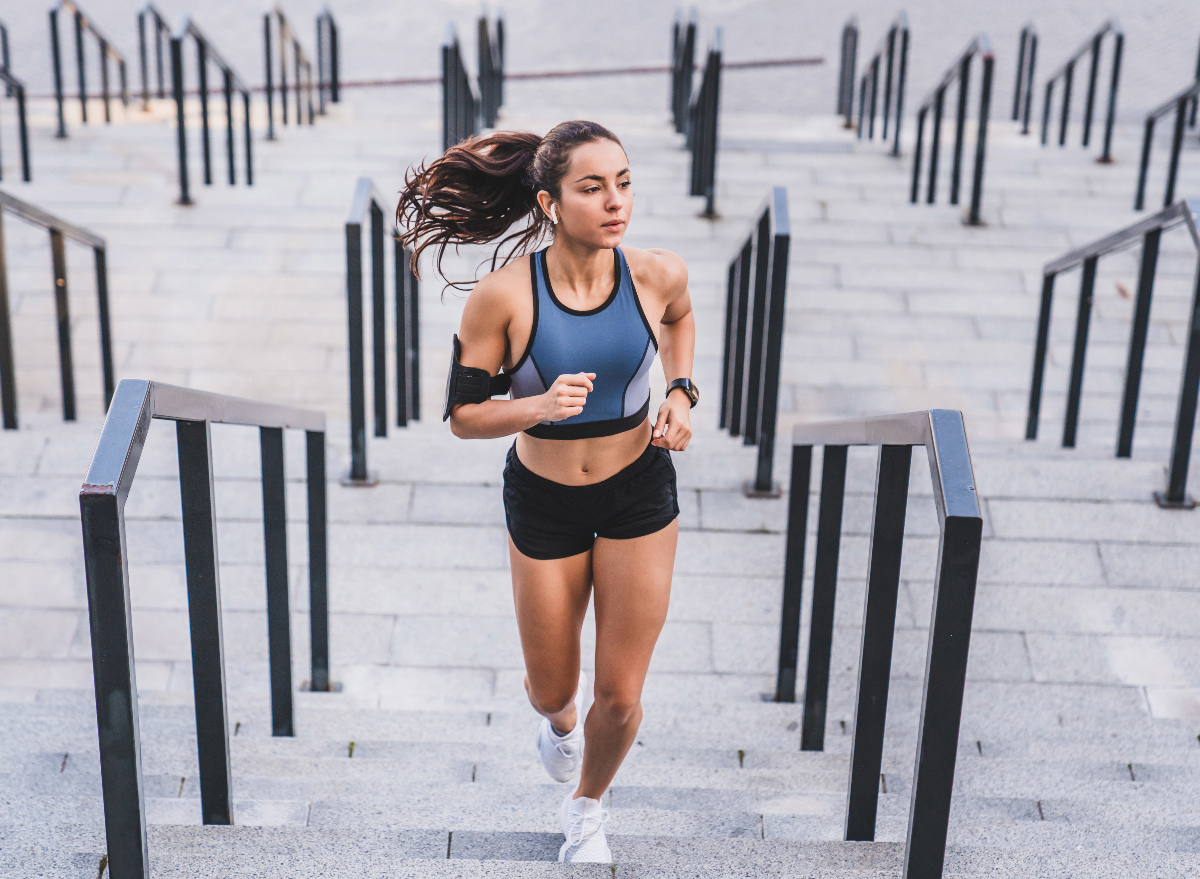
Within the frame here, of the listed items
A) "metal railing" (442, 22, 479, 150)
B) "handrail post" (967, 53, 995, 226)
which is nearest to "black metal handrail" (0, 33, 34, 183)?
"metal railing" (442, 22, 479, 150)

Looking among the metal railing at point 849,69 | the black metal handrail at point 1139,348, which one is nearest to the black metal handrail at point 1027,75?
the metal railing at point 849,69

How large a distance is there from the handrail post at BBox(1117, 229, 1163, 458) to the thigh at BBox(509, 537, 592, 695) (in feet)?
8.64

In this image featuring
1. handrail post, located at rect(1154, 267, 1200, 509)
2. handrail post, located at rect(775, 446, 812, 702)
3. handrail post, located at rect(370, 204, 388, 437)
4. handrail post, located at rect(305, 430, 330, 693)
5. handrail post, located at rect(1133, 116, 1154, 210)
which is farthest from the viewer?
handrail post, located at rect(1133, 116, 1154, 210)

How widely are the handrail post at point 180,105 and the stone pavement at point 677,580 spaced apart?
187 millimetres

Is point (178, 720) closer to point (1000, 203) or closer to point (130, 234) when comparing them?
point (130, 234)

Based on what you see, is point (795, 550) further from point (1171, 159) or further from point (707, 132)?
point (1171, 159)

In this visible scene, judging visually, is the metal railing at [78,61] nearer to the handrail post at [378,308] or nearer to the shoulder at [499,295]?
the handrail post at [378,308]

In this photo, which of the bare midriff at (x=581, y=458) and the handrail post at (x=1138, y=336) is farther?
the handrail post at (x=1138, y=336)

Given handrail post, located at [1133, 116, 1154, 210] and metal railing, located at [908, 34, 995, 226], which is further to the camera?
handrail post, located at [1133, 116, 1154, 210]

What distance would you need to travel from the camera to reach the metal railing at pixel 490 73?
821 cm

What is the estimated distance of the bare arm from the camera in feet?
7.38

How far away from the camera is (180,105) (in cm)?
685

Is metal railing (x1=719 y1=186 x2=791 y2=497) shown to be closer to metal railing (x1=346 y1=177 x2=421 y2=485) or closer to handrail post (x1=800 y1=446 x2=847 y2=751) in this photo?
metal railing (x1=346 y1=177 x2=421 y2=485)

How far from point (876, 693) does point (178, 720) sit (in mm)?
1704
